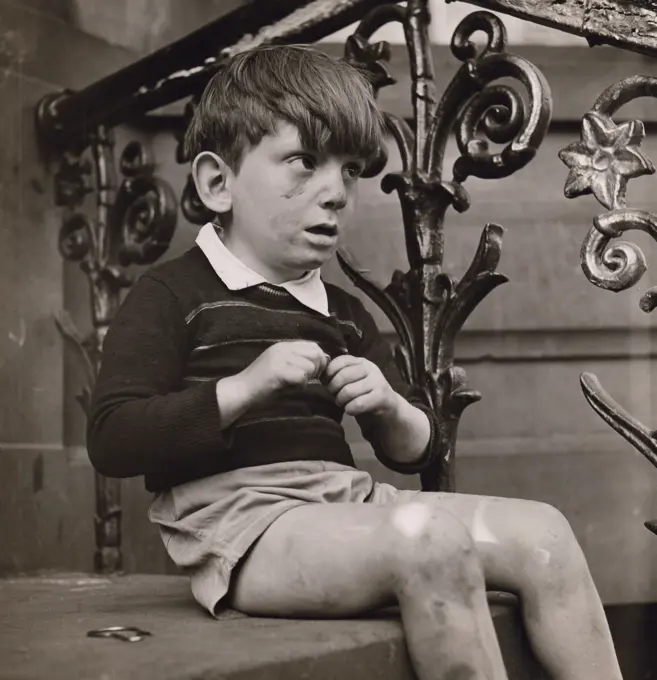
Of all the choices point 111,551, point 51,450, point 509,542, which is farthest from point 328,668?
point 51,450

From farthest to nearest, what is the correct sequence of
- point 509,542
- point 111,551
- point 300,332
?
point 111,551 → point 300,332 → point 509,542

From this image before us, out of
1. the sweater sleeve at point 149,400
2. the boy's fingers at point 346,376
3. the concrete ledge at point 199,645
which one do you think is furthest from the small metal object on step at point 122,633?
the boy's fingers at point 346,376

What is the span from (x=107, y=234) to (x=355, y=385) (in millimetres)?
741

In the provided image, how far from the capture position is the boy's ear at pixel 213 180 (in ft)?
3.45

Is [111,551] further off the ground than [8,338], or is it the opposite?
[8,338]

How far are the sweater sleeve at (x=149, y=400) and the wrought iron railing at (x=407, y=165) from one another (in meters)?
0.26

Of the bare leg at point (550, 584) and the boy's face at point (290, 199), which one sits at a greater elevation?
the boy's face at point (290, 199)

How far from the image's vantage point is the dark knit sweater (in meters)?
0.94

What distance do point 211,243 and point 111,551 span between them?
0.63 m

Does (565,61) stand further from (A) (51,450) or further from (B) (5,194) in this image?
(A) (51,450)

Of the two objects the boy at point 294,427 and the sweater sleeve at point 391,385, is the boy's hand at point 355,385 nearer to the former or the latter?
the boy at point 294,427

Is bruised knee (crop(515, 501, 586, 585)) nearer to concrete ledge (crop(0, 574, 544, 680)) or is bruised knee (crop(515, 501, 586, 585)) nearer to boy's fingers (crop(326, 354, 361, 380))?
concrete ledge (crop(0, 574, 544, 680))

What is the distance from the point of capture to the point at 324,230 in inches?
40.1

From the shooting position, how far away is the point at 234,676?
726 millimetres
